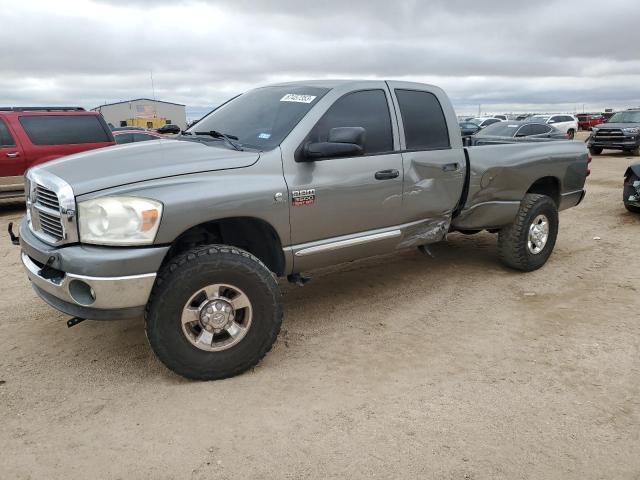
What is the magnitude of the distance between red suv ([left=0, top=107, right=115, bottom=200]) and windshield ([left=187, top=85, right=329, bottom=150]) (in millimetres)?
6248

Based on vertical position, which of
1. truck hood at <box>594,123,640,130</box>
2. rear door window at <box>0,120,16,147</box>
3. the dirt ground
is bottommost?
the dirt ground

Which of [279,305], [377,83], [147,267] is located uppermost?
[377,83]

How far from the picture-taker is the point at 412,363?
362 centimetres

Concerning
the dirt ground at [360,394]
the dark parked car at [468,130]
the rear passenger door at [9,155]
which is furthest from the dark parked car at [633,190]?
the rear passenger door at [9,155]

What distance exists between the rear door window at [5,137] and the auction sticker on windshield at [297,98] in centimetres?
732

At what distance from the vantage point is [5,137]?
9.34 m

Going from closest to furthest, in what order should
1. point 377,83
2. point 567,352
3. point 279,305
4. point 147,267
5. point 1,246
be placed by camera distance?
1. point 147,267
2. point 279,305
3. point 567,352
4. point 377,83
5. point 1,246

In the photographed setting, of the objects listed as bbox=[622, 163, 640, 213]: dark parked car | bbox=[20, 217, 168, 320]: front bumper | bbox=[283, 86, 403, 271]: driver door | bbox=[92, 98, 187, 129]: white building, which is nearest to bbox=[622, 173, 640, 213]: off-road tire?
bbox=[622, 163, 640, 213]: dark parked car

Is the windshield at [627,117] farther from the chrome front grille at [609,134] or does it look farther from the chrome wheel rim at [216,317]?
the chrome wheel rim at [216,317]

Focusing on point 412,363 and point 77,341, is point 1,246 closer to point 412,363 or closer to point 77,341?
point 77,341

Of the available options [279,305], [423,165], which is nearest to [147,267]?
[279,305]

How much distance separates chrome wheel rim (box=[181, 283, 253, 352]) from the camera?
321 cm

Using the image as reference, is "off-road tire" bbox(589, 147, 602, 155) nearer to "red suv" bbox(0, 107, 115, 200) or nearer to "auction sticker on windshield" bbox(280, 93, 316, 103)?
"red suv" bbox(0, 107, 115, 200)

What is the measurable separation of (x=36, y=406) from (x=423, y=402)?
7.43 feet
